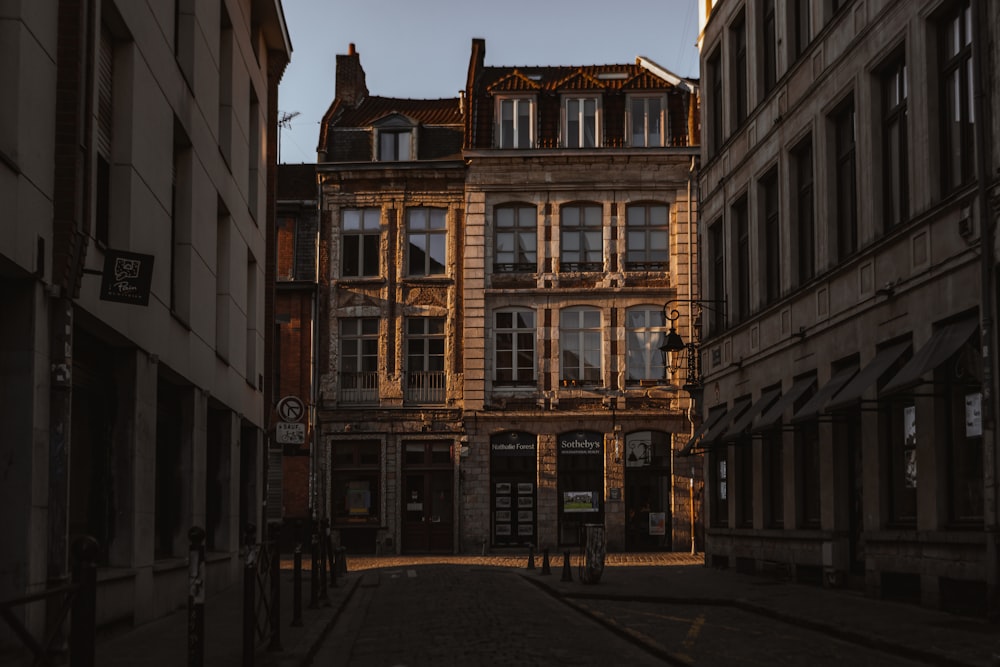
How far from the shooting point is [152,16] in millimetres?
17031

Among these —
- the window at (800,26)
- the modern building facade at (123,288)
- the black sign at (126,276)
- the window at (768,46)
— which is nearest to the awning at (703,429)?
the window at (768,46)

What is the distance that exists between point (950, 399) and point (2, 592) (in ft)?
37.1

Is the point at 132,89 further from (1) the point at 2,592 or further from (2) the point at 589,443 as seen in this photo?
(2) the point at 589,443

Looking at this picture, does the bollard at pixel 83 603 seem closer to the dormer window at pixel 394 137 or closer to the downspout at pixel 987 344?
the downspout at pixel 987 344

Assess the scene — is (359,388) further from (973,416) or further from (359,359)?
(973,416)

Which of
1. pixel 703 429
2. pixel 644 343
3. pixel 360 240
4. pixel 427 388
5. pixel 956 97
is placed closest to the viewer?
pixel 956 97

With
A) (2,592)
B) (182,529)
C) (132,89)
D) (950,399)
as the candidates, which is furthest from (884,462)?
(2,592)

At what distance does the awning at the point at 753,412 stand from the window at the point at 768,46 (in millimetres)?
5630

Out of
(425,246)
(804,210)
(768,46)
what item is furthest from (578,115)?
(804,210)

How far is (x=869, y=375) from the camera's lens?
1858 cm

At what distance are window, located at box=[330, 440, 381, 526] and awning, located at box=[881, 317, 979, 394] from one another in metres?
27.9

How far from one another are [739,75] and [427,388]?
59.7 feet

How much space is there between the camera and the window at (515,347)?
43281mm

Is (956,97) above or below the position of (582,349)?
above
